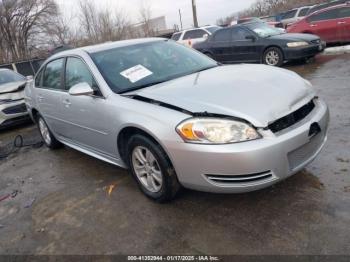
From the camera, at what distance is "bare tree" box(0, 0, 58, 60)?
124 feet

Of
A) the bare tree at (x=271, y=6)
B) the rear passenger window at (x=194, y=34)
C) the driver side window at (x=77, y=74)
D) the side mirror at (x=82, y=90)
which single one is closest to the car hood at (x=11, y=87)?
the driver side window at (x=77, y=74)

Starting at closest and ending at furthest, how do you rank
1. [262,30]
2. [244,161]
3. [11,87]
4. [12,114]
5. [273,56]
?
[244,161]
[12,114]
[11,87]
[273,56]
[262,30]

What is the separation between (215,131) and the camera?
2.93m

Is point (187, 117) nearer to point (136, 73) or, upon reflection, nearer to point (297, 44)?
point (136, 73)

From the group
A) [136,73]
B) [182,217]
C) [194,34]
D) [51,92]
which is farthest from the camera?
[194,34]

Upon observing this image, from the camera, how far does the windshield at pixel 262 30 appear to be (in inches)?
442

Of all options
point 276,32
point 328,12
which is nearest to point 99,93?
point 276,32

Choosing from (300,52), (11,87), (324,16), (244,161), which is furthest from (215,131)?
(324,16)

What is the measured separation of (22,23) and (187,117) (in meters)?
40.9

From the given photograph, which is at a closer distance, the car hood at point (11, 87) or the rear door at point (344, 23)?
the car hood at point (11, 87)

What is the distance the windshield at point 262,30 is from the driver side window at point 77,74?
7.80m

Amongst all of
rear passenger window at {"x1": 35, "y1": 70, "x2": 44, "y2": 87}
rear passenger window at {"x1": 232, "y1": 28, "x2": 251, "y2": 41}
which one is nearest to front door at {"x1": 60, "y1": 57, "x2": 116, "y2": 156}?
rear passenger window at {"x1": 35, "y1": 70, "x2": 44, "y2": 87}

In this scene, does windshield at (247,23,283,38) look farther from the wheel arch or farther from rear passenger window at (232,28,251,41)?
the wheel arch

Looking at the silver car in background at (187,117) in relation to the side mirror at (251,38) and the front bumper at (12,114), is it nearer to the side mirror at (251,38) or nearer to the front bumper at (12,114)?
the front bumper at (12,114)
